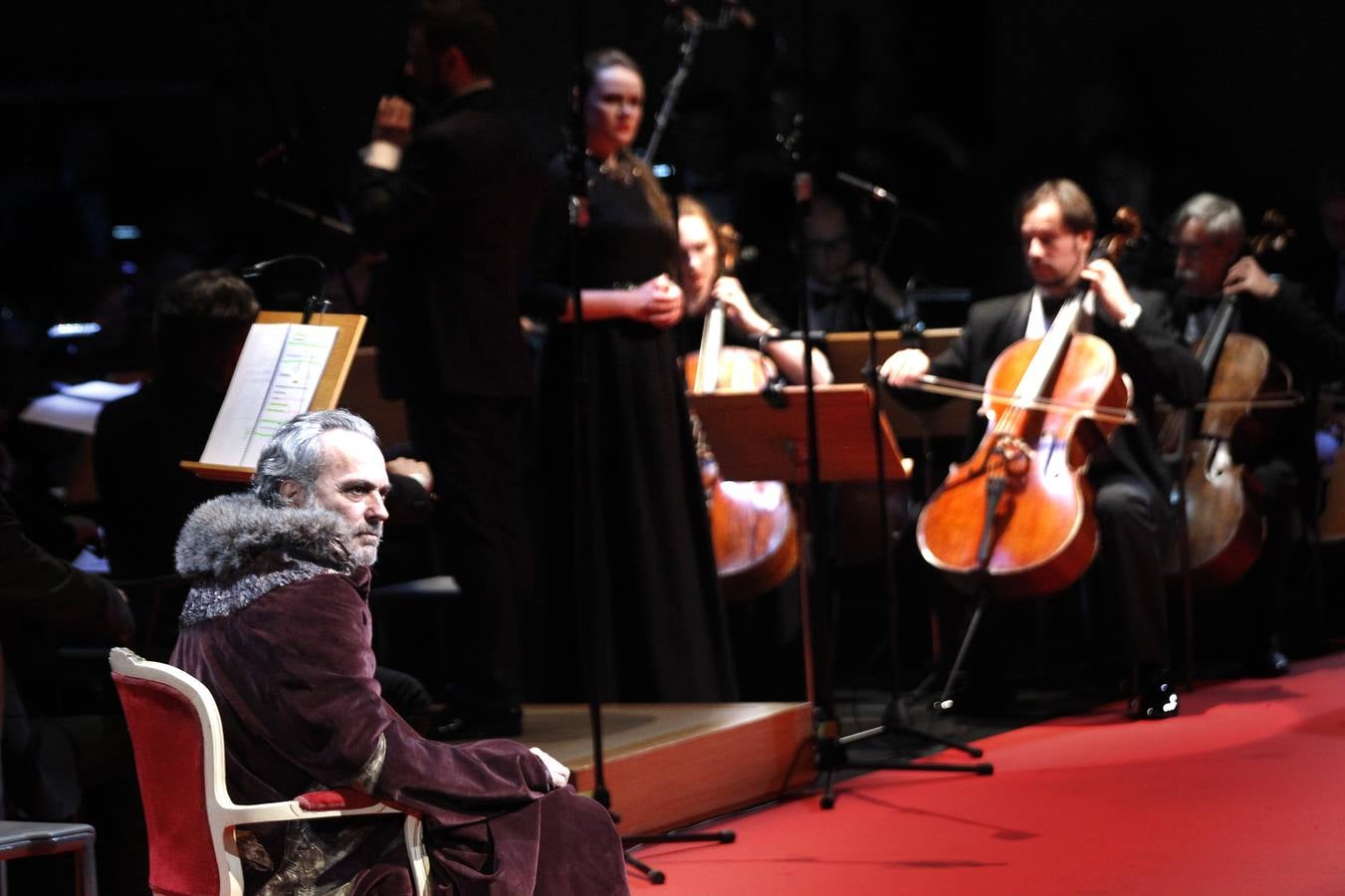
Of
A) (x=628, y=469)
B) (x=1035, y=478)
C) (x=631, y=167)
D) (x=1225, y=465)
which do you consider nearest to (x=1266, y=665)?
(x=1225, y=465)

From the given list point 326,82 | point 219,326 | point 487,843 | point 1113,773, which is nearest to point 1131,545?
point 1113,773

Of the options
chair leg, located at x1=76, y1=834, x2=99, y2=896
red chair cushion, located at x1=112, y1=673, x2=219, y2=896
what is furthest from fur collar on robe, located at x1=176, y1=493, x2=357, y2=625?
chair leg, located at x1=76, y1=834, x2=99, y2=896

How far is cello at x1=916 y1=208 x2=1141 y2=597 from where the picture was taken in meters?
4.85

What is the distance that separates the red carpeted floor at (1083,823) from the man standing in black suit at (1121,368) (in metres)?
0.31

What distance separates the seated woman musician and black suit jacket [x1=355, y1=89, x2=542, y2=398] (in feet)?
4.39

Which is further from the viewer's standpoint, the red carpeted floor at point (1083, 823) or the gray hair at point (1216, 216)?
the gray hair at point (1216, 216)

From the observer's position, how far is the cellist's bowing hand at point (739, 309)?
5.45 m

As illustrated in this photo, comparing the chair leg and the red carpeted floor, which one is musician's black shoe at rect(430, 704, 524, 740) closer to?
the red carpeted floor

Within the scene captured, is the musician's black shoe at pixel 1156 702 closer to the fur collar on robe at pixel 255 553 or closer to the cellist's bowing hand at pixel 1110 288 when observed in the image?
the cellist's bowing hand at pixel 1110 288

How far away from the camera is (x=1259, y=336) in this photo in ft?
18.9

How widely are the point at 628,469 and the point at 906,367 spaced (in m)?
A: 1.00

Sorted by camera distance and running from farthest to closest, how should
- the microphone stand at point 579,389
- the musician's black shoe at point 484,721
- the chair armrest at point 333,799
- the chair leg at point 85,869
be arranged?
1. the musician's black shoe at point 484,721
2. the microphone stand at point 579,389
3. the chair leg at point 85,869
4. the chair armrest at point 333,799

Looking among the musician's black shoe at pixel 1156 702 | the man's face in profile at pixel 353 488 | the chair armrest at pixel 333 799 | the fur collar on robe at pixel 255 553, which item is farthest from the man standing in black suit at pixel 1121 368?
the chair armrest at pixel 333 799

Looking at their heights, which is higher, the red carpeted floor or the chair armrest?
the chair armrest
